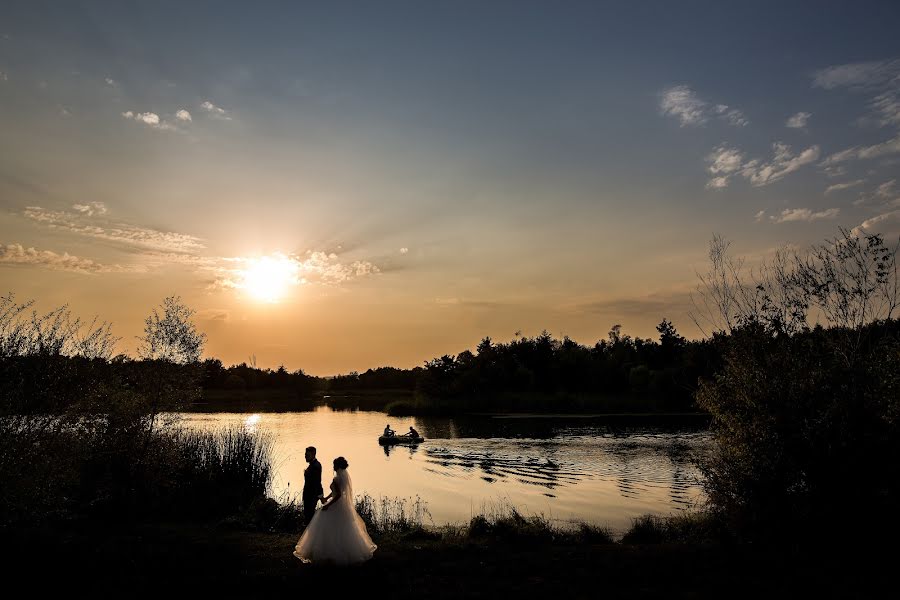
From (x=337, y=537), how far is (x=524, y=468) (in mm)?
24757

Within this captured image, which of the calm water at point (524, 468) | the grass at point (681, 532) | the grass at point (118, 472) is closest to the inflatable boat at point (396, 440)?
the calm water at point (524, 468)

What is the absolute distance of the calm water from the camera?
23734mm

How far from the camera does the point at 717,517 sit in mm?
15008

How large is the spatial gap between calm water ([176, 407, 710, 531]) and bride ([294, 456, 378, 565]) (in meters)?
10.5

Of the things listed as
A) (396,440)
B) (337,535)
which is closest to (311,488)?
(337,535)

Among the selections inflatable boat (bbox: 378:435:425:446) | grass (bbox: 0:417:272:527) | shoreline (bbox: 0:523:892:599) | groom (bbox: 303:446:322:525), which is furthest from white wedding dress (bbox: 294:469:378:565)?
inflatable boat (bbox: 378:435:425:446)

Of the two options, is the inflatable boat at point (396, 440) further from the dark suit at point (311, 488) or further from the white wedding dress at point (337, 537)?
the white wedding dress at point (337, 537)

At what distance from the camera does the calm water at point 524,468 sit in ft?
77.9

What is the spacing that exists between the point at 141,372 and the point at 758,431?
18.9m

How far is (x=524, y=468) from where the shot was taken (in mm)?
33906

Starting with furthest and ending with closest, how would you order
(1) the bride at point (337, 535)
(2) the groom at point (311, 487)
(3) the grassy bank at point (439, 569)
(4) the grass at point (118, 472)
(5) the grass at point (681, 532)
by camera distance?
(5) the grass at point (681, 532) → (2) the groom at point (311, 487) → (4) the grass at point (118, 472) → (1) the bride at point (337, 535) → (3) the grassy bank at point (439, 569)

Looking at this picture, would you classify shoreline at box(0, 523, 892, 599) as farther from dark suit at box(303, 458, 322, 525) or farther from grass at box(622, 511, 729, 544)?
grass at box(622, 511, 729, 544)

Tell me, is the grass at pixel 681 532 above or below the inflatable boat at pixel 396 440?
above

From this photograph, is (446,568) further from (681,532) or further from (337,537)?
(681,532)
